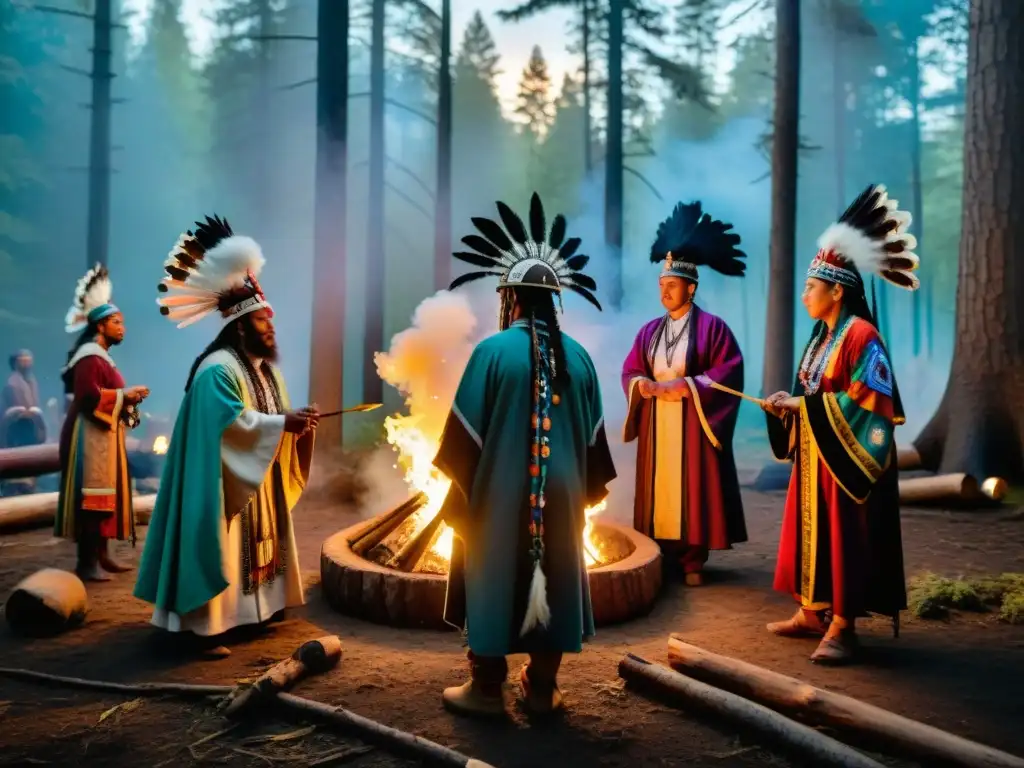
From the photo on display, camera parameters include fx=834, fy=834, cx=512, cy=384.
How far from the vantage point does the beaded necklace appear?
4.97m

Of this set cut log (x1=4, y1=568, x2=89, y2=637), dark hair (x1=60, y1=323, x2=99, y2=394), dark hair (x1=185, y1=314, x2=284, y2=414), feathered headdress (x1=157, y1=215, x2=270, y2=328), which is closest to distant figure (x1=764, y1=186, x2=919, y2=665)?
dark hair (x1=185, y1=314, x2=284, y2=414)

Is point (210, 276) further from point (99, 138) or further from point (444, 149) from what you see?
point (99, 138)

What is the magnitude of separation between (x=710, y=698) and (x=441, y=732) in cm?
128

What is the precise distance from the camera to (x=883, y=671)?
4.63 metres

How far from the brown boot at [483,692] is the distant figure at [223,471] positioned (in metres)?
1.66

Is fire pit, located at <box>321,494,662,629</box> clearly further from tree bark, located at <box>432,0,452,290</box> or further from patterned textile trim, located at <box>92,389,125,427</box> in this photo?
tree bark, located at <box>432,0,452,290</box>

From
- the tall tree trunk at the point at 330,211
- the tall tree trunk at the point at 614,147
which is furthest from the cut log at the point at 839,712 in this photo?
the tall tree trunk at the point at 614,147

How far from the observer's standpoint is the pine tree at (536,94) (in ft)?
79.5

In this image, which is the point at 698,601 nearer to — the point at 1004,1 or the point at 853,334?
the point at 853,334

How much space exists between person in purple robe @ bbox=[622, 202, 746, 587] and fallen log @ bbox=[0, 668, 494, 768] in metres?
3.40

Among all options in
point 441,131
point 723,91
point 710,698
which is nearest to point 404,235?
point 723,91

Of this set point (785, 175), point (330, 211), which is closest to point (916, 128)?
point (785, 175)

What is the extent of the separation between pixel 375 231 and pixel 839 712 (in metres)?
16.0

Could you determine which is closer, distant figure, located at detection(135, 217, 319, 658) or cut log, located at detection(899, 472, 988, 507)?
distant figure, located at detection(135, 217, 319, 658)
